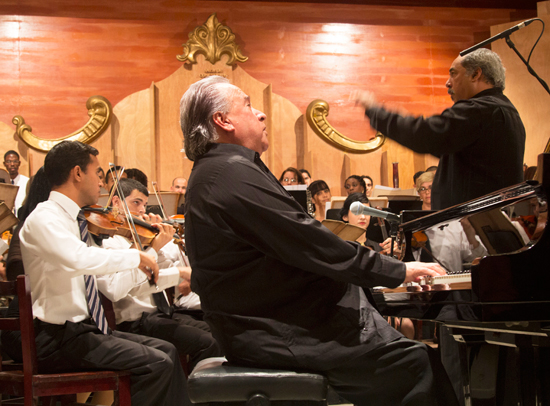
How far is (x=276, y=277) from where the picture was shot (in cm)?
148

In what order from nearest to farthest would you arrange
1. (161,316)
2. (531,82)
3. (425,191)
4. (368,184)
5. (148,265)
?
(148,265)
(161,316)
(425,191)
(368,184)
(531,82)

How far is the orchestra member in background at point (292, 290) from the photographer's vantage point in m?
1.45

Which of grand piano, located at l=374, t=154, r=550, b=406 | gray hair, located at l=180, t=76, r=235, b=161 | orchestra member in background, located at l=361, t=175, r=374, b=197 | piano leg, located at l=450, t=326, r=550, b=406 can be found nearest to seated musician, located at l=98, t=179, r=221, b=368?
gray hair, located at l=180, t=76, r=235, b=161

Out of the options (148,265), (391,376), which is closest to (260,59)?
(148,265)

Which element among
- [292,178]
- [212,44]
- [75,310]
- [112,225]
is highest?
[212,44]

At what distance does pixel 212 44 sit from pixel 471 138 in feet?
18.4

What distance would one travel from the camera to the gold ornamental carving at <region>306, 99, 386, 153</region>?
24.2 feet

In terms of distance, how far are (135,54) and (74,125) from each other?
1206mm

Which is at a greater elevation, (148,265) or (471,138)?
(471,138)

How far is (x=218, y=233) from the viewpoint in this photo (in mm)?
1514

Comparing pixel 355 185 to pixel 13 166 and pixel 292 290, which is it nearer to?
pixel 13 166

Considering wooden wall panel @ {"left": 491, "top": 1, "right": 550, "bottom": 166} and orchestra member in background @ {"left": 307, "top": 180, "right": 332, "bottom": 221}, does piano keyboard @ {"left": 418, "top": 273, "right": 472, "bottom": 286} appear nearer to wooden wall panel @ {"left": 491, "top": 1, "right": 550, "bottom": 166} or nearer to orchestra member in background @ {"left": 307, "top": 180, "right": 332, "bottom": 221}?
orchestra member in background @ {"left": 307, "top": 180, "right": 332, "bottom": 221}

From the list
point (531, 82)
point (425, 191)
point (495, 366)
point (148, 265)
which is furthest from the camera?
point (531, 82)

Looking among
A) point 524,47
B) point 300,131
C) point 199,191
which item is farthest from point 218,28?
point 199,191
